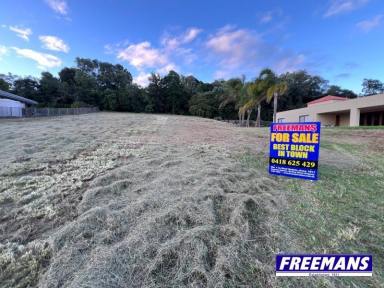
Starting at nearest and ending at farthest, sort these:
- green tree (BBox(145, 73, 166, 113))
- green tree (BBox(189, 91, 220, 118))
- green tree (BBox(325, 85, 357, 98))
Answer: green tree (BBox(189, 91, 220, 118)) → green tree (BBox(145, 73, 166, 113)) → green tree (BBox(325, 85, 357, 98))

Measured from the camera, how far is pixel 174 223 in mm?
2570

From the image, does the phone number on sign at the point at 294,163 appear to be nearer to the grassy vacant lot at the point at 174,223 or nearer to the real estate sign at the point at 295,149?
the real estate sign at the point at 295,149

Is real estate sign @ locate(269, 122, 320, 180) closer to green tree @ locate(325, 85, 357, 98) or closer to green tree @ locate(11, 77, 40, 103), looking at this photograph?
green tree @ locate(11, 77, 40, 103)

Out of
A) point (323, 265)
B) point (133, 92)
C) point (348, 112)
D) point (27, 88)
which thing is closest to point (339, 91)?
point (348, 112)

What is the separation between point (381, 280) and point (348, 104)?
21773mm

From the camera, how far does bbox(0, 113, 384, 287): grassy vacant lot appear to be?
184 cm

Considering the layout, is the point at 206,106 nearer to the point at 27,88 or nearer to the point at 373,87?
the point at 27,88

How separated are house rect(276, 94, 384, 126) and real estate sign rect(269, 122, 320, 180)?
17.9m

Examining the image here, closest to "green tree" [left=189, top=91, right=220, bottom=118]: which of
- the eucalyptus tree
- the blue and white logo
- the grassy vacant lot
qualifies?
the eucalyptus tree

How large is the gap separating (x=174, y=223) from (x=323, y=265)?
1.65m

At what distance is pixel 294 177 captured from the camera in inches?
166

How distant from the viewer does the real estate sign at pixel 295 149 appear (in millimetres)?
3930

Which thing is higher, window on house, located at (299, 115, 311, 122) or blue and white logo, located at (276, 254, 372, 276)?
window on house, located at (299, 115, 311, 122)

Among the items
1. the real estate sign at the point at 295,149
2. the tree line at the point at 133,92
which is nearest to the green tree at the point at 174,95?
the tree line at the point at 133,92
